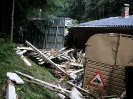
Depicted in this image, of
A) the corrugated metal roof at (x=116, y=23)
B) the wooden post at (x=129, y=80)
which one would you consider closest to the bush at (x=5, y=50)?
the wooden post at (x=129, y=80)

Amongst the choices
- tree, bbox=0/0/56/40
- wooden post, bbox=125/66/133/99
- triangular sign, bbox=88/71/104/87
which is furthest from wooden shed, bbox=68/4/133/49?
wooden post, bbox=125/66/133/99

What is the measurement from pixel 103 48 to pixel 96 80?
4.38 feet

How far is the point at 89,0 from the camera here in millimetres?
33281

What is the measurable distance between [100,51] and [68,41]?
11215 mm

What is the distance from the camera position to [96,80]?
7.73 meters

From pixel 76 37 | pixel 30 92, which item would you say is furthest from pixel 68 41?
pixel 30 92

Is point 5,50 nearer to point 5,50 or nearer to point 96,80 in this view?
point 5,50

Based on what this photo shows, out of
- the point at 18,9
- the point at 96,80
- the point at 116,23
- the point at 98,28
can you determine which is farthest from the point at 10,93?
the point at 116,23

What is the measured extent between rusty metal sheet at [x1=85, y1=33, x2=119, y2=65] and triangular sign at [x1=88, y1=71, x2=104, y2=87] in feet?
1.90

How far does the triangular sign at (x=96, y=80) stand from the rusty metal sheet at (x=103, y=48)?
0.58 meters

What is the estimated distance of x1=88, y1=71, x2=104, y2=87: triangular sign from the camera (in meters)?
7.61

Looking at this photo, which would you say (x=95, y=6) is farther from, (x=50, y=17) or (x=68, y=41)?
(x=50, y=17)

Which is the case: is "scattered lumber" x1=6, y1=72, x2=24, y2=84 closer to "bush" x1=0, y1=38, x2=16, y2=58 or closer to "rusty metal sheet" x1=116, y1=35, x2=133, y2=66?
"bush" x1=0, y1=38, x2=16, y2=58

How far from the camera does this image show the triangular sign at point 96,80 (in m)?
7.61
